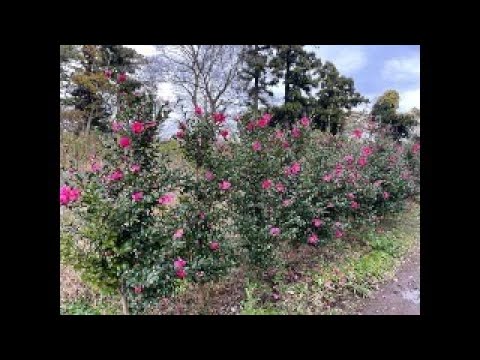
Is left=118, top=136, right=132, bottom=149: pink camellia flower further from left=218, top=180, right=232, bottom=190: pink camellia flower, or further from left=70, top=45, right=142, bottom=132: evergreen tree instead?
left=70, top=45, right=142, bottom=132: evergreen tree

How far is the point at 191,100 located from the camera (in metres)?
11.1

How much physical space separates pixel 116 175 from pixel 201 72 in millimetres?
9442

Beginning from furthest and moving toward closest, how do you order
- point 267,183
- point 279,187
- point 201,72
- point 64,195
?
point 201,72 → point 279,187 → point 267,183 → point 64,195

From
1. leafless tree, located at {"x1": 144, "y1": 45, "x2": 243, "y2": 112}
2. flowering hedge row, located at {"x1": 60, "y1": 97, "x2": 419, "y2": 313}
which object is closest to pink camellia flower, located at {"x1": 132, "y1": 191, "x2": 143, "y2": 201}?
flowering hedge row, located at {"x1": 60, "y1": 97, "x2": 419, "y2": 313}

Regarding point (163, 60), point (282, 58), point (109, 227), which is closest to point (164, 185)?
point (109, 227)

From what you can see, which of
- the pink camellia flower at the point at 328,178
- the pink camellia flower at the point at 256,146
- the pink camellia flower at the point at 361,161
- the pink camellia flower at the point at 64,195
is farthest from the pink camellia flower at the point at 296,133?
the pink camellia flower at the point at 64,195

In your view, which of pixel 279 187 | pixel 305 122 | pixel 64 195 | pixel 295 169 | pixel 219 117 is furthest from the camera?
pixel 305 122

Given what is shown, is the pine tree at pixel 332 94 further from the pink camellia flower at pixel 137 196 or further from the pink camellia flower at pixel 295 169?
the pink camellia flower at pixel 137 196

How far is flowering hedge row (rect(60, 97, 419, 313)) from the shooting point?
2.41 metres

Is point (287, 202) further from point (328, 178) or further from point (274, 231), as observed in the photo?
point (328, 178)

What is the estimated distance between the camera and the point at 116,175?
248 centimetres

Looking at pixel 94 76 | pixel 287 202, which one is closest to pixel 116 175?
pixel 287 202
